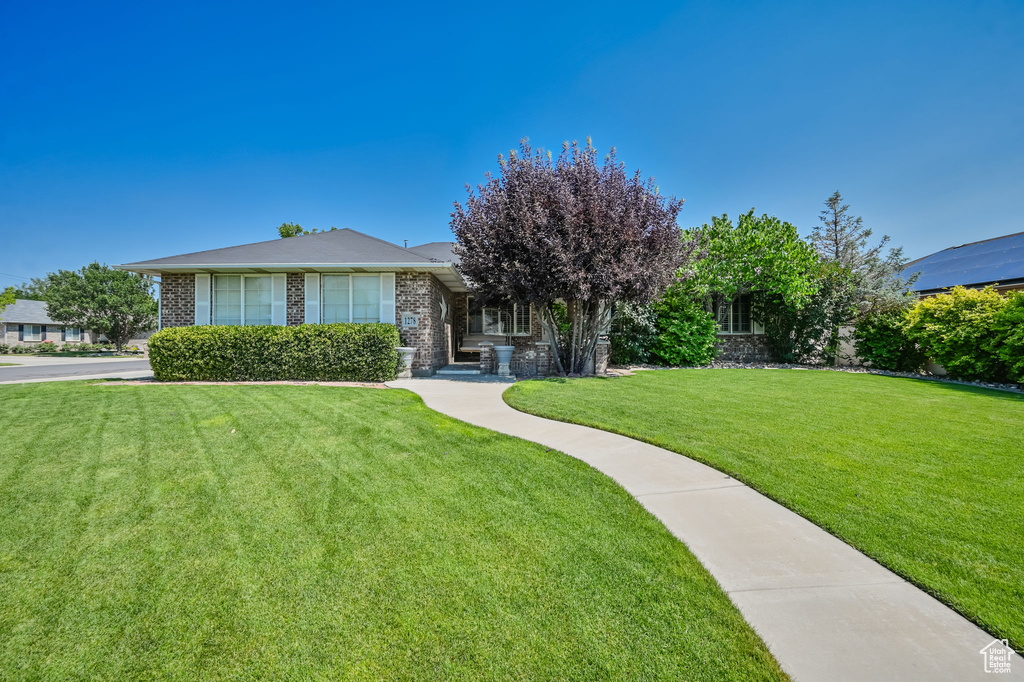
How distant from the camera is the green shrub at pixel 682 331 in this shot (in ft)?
47.7

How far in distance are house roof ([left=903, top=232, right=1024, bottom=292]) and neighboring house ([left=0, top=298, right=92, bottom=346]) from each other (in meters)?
59.4

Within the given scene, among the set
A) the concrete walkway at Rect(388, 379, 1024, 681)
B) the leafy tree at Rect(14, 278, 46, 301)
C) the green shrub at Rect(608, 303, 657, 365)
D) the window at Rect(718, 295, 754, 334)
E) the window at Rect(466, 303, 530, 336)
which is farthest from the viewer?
the leafy tree at Rect(14, 278, 46, 301)

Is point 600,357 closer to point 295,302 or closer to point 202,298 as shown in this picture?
point 295,302

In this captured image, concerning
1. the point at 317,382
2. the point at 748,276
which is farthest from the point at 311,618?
the point at 748,276

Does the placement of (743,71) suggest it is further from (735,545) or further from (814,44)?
(735,545)

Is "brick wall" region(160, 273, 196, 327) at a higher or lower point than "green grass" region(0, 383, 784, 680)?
higher

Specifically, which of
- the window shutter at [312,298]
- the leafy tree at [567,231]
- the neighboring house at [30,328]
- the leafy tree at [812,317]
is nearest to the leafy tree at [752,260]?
the leafy tree at [812,317]

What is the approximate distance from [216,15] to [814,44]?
42.4ft

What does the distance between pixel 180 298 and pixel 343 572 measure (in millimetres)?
13758

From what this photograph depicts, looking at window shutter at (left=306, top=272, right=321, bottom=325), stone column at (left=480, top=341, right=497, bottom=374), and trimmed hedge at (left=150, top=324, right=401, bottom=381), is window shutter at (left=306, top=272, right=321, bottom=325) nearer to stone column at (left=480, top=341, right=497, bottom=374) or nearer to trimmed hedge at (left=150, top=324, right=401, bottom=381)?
trimmed hedge at (left=150, top=324, right=401, bottom=381)

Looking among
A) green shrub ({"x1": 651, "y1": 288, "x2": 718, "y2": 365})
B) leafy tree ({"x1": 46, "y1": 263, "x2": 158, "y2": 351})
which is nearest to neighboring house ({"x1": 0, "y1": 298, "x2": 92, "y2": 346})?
leafy tree ({"x1": 46, "y1": 263, "x2": 158, "y2": 351})

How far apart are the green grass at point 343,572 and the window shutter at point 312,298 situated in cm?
824

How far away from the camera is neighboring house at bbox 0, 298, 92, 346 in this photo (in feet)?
127

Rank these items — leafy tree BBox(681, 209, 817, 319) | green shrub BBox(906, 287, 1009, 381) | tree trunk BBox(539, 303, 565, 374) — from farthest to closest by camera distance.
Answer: leafy tree BBox(681, 209, 817, 319)
tree trunk BBox(539, 303, 565, 374)
green shrub BBox(906, 287, 1009, 381)
